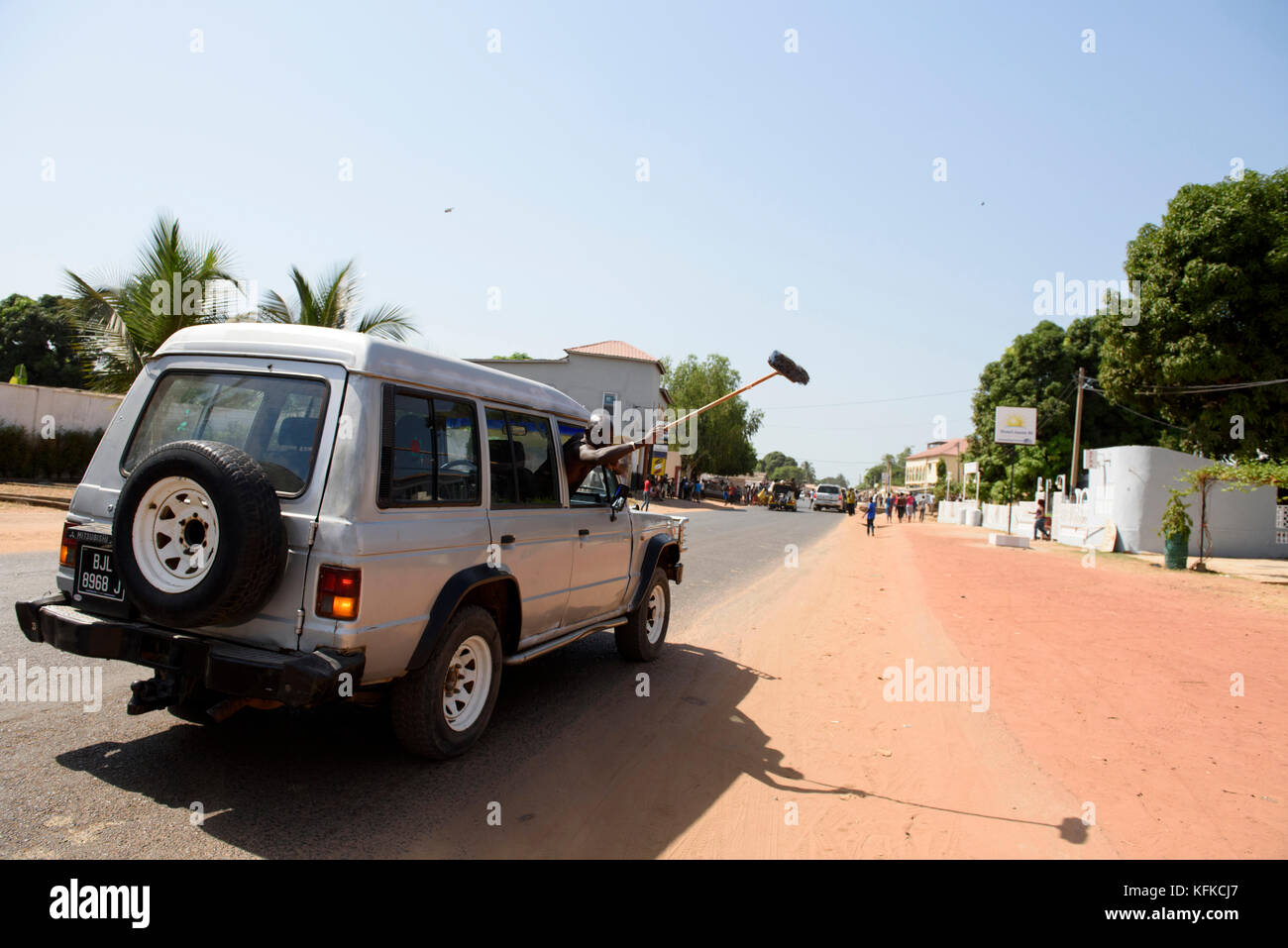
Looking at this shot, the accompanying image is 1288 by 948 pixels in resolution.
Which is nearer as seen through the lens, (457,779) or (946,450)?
(457,779)

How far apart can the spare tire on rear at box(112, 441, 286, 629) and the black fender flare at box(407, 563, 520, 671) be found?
0.74m

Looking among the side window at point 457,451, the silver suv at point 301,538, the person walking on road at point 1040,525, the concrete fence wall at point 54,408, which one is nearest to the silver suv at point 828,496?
the person walking on road at point 1040,525

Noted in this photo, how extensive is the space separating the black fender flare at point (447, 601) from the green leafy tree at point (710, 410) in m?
64.1

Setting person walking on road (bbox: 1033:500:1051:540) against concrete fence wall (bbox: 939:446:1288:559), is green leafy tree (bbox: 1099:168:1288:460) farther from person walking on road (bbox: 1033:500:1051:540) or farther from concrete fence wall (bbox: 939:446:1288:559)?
person walking on road (bbox: 1033:500:1051:540)

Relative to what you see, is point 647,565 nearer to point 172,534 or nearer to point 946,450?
point 172,534

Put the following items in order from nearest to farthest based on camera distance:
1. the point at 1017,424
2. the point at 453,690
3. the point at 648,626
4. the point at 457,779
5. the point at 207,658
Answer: the point at 207,658
the point at 457,779
the point at 453,690
the point at 648,626
the point at 1017,424

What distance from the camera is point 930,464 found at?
410 ft

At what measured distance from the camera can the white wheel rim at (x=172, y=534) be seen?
348 centimetres

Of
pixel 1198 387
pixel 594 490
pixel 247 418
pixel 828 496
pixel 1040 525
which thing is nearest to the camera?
pixel 247 418

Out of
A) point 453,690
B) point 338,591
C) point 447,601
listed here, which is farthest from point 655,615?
point 338,591

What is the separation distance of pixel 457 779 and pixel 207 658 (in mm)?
1391

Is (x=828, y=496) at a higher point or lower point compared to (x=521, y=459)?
lower

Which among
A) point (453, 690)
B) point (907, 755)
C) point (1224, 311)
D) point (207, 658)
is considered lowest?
point (907, 755)
